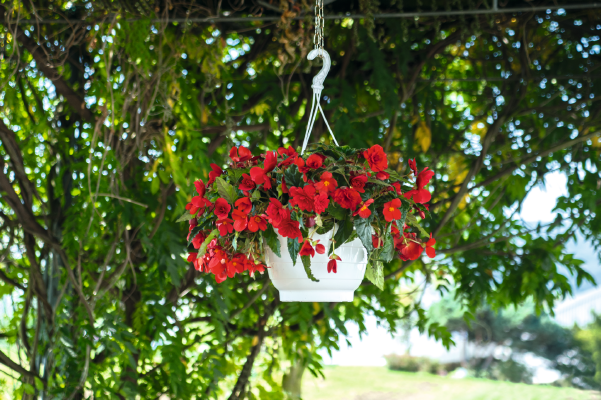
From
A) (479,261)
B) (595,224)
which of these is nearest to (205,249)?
(479,261)

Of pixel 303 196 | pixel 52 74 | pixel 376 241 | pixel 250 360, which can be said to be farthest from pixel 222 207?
pixel 250 360

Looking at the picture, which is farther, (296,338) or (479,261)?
(479,261)

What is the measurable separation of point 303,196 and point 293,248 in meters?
0.08

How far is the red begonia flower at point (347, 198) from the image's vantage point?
2.21ft

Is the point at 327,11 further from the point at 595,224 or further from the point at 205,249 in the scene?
the point at 595,224

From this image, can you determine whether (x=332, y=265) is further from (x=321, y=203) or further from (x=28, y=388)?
(x=28, y=388)

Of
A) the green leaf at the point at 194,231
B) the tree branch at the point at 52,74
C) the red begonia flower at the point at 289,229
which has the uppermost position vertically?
the tree branch at the point at 52,74

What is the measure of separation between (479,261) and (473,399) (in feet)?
13.4

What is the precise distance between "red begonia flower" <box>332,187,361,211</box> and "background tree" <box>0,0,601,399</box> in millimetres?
791

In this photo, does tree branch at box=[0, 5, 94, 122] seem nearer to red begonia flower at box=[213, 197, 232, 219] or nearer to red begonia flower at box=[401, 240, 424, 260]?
red begonia flower at box=[213, 197, 232, 219]

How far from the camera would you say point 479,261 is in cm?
195

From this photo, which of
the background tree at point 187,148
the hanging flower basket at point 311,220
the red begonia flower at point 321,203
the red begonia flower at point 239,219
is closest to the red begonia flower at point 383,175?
the hanging flower basket at point 311,220

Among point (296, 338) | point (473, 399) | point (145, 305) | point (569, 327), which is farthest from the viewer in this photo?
point (569, 327)

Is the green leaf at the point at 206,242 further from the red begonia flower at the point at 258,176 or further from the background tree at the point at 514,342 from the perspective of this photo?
the background tree at the point at 514,342
